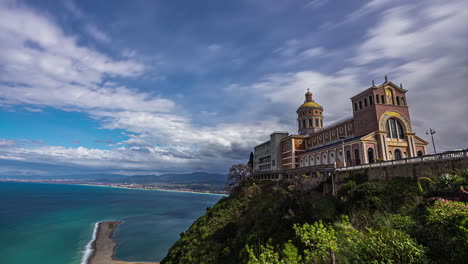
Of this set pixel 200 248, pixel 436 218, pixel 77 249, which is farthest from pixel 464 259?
pixel 77 249

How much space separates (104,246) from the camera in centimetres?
5256

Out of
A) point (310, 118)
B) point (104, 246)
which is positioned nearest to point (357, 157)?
point (310, 118)

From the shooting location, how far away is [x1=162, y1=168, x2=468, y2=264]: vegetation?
8.15 metres

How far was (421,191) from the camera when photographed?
17719 mm

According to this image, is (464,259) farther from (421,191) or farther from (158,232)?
(158,232)

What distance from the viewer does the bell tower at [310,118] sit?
72.5m

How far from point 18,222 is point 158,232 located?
160ft

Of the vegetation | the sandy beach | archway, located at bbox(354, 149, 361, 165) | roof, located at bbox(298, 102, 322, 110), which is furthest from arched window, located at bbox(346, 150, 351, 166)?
the sandy beach

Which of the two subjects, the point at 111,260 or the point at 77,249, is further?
the point at 77,249

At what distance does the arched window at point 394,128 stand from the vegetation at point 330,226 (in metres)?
22.7

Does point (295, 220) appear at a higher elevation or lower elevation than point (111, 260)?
higher

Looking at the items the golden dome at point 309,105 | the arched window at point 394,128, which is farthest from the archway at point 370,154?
the golden dome at point 309,105

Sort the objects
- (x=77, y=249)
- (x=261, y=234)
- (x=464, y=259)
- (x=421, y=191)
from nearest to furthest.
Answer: (x=464, y=259) < (x=421, y=191) < (x=261, y=234) < (x=77, y=249)

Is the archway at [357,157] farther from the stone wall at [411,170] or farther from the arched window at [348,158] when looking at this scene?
the stone wall at [411,170]
